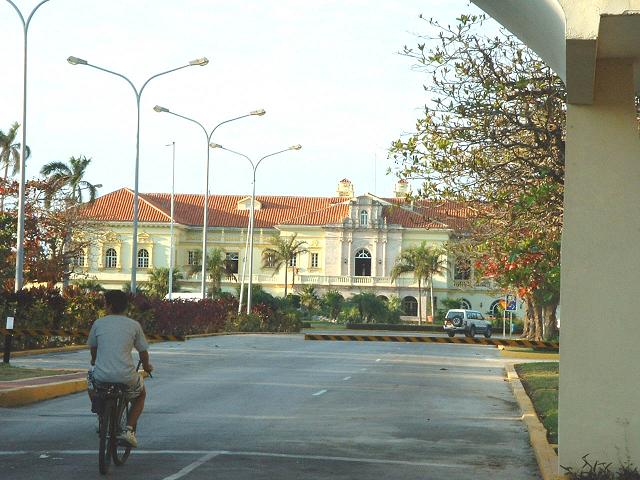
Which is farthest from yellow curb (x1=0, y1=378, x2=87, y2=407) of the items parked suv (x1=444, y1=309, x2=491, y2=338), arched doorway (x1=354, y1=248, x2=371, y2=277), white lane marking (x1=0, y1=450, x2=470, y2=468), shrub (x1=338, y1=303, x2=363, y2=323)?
arched doorway (x1=354, y1=248, x2=371, y2=277)

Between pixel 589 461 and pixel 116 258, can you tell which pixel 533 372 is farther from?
pixel 116 258

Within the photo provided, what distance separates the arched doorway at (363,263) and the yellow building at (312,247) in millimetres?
92

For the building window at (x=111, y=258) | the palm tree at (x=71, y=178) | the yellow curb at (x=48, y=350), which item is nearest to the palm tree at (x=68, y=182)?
the palm tree at (x=71, y=178)

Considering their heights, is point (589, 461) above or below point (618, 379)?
below

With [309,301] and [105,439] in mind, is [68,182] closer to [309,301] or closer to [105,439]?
[309,301]

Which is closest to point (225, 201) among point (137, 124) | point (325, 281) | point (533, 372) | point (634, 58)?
point (325, 281)

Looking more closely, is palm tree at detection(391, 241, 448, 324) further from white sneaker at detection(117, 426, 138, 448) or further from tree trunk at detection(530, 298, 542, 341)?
white sneaker at detection(117, 426, 138, 448)

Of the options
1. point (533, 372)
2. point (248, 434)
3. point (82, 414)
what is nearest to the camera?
point (248, 434)

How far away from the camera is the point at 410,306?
351 ft

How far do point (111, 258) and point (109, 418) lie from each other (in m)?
102

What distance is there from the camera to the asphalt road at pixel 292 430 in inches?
432

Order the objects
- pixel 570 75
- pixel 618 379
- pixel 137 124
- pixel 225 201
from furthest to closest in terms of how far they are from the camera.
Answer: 1. pixel 225 201
2. pixel 137 124
3. pixel 618 379
4. pixel 570 75

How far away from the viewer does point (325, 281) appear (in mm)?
106750

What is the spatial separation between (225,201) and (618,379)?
352 feet
